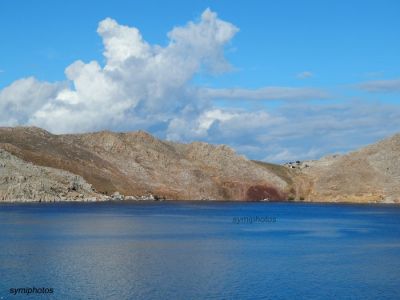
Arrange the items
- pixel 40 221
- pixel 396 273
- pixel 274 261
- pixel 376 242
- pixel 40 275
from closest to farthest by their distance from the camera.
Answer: pixel 40 275 < pixel 396 273 < pixel 274 261 < pixel 376 242 < pixel 40 221

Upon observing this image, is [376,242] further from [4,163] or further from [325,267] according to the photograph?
[4,163]

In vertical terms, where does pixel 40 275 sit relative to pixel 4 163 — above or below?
below

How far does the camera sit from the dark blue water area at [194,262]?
5250 centimetres

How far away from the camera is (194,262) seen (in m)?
67.1

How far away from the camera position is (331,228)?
11938cm

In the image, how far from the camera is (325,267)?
65750 millimetres

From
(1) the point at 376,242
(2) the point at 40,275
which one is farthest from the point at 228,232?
(2) the point at 40,275

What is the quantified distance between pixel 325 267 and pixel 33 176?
147 meters

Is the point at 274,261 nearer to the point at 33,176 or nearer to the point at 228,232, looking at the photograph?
the point at 228,232

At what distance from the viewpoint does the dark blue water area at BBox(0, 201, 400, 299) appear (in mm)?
52500

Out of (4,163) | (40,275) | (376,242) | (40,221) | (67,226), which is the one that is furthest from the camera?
(4,163)

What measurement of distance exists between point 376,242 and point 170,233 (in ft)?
104

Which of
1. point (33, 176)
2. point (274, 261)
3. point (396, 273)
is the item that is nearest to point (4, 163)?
point (33, 176)

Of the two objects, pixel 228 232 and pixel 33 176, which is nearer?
pixel 228 232
